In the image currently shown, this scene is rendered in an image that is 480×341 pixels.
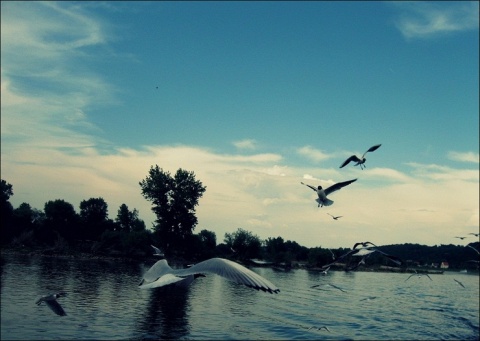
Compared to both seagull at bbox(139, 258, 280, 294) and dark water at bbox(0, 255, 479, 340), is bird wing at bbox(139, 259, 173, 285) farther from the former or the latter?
dark water at bbox(0, 255, 479, 340)

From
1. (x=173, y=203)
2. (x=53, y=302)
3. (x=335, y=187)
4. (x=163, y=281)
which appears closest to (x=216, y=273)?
(x=163, y=281)

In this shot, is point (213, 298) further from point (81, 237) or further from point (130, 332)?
point (81, 237)

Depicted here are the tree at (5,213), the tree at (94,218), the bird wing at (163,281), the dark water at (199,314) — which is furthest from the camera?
the tree at (94,218)

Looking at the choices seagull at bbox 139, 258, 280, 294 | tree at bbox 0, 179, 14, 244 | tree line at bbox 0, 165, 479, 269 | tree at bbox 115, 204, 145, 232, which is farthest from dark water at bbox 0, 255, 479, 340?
tree at bbox 115, 204, 145, 232

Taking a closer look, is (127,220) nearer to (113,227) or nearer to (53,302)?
(113,227)

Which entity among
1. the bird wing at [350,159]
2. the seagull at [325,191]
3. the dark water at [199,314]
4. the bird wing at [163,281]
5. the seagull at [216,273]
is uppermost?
the bird wing at [350,159]

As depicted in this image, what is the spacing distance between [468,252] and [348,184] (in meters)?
114

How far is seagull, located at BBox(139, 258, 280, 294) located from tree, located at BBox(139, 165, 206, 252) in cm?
5144

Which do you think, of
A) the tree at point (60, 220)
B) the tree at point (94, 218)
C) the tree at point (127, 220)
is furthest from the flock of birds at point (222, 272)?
the tree at point (127, 220)

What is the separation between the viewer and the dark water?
16.3 m

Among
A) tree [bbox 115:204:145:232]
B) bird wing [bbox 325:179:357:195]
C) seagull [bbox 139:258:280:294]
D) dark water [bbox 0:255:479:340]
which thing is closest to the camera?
seagull [bbox 139:258:280:294]

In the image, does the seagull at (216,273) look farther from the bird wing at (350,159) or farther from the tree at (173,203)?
the tree at (173,203)

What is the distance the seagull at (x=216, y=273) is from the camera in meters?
6.24

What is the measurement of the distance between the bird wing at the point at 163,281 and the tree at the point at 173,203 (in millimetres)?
52120
